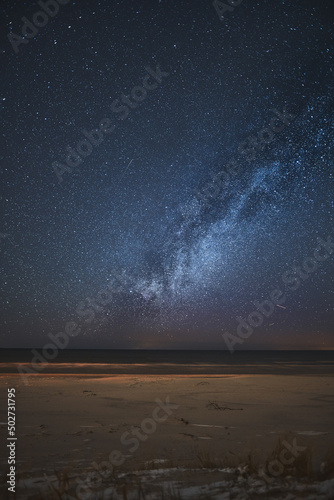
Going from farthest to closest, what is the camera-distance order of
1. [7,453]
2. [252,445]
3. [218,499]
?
[252,445], [7,453], [218,499]

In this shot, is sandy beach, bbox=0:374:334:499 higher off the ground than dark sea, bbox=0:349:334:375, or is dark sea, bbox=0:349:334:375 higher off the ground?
dark sea, bbox=0:349:334:375

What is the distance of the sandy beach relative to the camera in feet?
15.2

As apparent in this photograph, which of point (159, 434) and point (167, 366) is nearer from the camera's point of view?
point (159, 434)

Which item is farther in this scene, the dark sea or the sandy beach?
the dark sea

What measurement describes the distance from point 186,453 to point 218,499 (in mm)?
1961

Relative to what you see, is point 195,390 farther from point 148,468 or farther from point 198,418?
point 148,468

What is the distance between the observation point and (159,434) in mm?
6777

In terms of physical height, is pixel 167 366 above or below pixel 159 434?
above

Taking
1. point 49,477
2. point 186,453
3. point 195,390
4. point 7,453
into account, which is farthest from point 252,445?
point 195,390

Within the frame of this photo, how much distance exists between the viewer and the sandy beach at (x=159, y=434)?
4621 millimetres

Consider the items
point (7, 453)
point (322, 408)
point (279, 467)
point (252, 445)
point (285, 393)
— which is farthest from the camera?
point (285, 393)

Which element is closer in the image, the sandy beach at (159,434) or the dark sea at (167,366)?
the sandy beach at (159,434)

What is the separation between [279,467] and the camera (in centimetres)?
459

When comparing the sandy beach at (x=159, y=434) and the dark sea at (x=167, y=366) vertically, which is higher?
the dark sea at (x=167, y=366)
